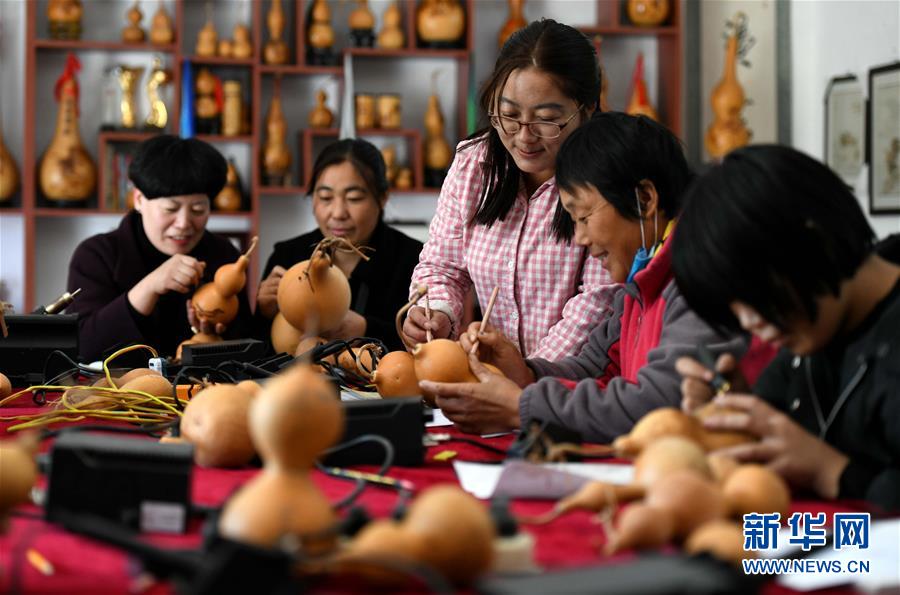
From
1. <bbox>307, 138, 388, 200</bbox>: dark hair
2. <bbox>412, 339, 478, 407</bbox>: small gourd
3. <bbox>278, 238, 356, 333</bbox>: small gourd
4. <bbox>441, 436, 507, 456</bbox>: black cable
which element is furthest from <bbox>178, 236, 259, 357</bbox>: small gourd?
<bbox>441, 436, 507, 456</bbox>: black cable

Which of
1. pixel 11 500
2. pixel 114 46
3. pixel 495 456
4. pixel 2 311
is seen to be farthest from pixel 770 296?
pixel 114 46

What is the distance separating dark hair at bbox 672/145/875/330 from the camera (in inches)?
41.1

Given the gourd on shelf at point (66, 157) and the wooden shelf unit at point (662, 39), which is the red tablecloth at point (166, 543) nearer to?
the gourd on shelf at point (66, 157)

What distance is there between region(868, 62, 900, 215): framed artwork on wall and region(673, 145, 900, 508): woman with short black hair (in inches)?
111

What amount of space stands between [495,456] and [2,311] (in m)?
1.05

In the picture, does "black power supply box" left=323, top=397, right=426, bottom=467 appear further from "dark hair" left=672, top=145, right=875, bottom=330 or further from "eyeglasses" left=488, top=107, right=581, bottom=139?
"eyeglasses" left=488, top=107, right=581, bottom=139

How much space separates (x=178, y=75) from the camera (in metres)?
4.74

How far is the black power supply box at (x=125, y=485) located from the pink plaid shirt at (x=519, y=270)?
1.10m

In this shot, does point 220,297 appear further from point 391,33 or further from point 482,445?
point 391,33

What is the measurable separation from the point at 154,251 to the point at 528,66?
1.39 meters

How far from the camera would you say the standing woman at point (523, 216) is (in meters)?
1.97

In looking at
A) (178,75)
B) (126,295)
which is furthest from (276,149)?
(126,295)

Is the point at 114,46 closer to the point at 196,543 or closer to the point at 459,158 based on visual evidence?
the point at 459,158

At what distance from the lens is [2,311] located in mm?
1896
